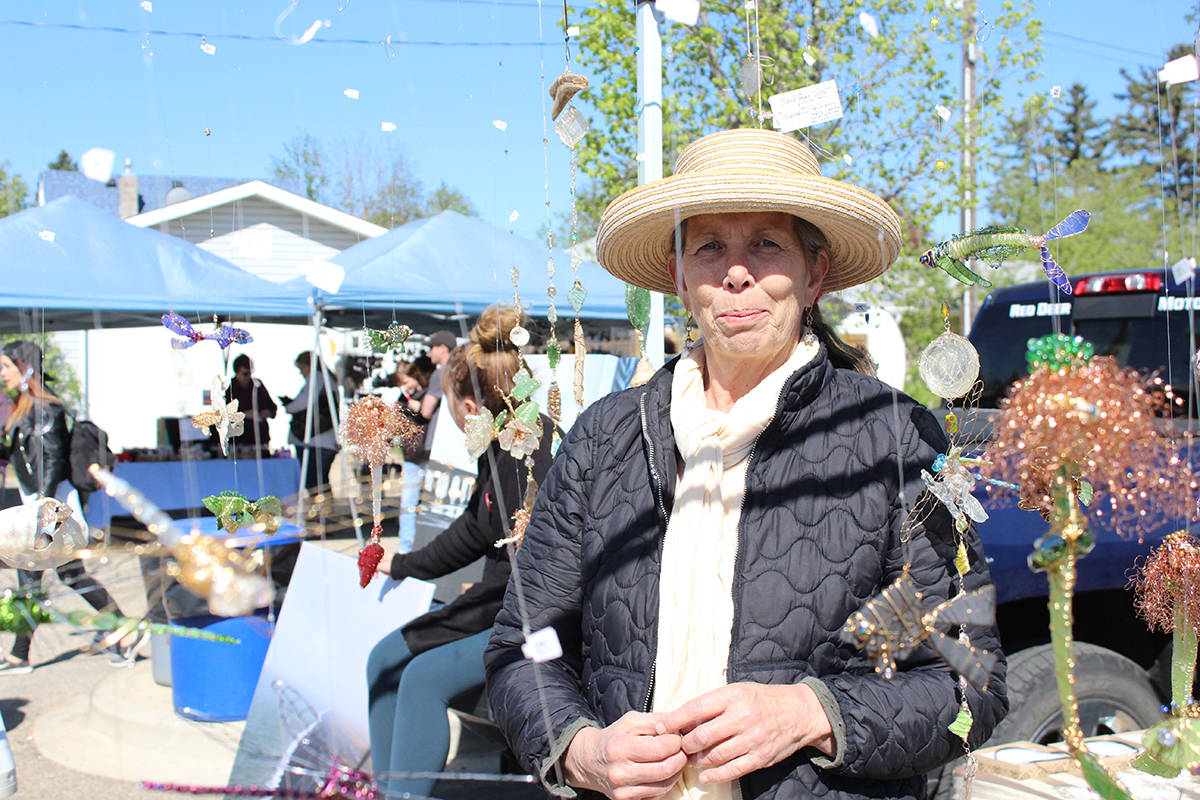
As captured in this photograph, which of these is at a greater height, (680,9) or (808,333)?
(680,9)

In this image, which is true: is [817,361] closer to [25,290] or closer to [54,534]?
[54,534]

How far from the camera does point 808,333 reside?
1.62 meters

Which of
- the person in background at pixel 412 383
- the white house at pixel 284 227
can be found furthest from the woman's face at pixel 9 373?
the white house at pixel 284 227

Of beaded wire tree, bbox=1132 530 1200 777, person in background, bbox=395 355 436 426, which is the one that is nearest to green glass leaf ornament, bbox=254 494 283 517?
beaded wire tree, bbox=1132 530 1200 777

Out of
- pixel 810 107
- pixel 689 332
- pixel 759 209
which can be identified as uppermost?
pixel 810 107

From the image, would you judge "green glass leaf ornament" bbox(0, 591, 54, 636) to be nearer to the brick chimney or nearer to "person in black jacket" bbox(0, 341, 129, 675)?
"person in black jacket" bbox(0, 341, 129, 675)

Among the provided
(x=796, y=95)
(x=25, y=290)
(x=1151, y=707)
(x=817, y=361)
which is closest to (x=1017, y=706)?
(x=1151, y=707)

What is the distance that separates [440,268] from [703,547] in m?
4.60

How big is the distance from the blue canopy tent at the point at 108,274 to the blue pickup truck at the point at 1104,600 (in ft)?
15.1

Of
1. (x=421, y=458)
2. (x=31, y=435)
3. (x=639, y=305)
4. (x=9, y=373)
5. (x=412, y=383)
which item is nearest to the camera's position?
(x=639, y=305)

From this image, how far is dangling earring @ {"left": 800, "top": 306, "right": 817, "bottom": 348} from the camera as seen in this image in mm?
1589

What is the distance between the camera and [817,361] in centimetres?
154

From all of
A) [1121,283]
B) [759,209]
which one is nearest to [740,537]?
[759,209]

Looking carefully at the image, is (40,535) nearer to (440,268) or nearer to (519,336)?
(519,336)
